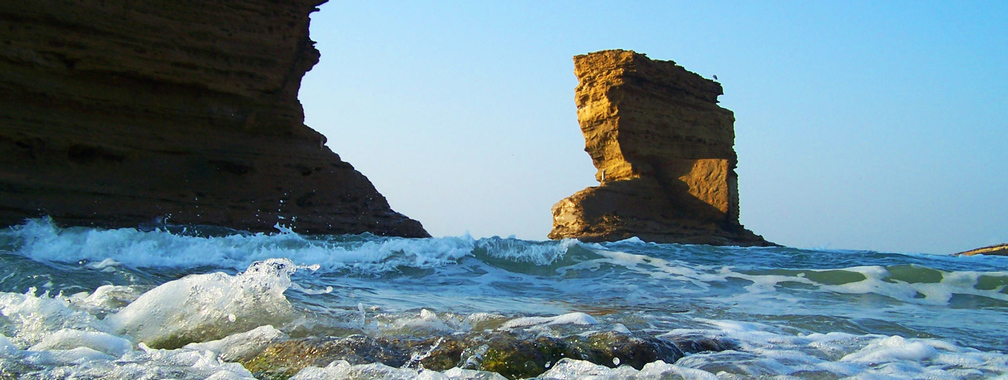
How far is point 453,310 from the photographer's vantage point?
169 inches

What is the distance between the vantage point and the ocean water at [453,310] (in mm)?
2598

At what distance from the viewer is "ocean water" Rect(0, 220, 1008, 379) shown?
260 centimetres

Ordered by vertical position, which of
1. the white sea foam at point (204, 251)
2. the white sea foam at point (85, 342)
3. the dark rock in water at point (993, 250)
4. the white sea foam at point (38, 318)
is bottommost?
the white sea foam at point (85, 342)

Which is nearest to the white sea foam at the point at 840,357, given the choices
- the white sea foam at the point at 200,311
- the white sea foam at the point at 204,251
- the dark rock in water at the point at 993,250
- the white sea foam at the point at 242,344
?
the white sea foam at the point at 242,344

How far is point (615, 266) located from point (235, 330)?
5344mm

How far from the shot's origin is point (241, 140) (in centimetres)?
1196

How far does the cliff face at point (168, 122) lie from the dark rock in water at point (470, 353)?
8271 mm

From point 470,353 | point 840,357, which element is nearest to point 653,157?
point 840,357

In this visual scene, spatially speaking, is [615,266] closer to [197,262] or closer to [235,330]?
[197,262]

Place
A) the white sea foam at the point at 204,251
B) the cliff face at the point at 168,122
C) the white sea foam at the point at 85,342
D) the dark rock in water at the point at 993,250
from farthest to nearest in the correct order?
the dark rock in water at the point at 993,250
the cliff face at the point at 168,122
the white sea foam at the point at 204,251
the white sea foam at the point at 85,342

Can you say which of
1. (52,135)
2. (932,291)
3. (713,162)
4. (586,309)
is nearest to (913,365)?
(586,309)

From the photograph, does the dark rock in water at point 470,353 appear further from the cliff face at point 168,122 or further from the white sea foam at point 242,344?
the cliff face at point 168,122

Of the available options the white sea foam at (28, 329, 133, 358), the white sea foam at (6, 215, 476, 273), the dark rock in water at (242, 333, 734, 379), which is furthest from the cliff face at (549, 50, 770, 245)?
the white sea foam at (28, 329, 133, 358)

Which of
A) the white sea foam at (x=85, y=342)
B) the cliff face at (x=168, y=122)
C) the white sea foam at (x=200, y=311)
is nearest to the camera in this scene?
the white sea foam at (x=85, y=342)
